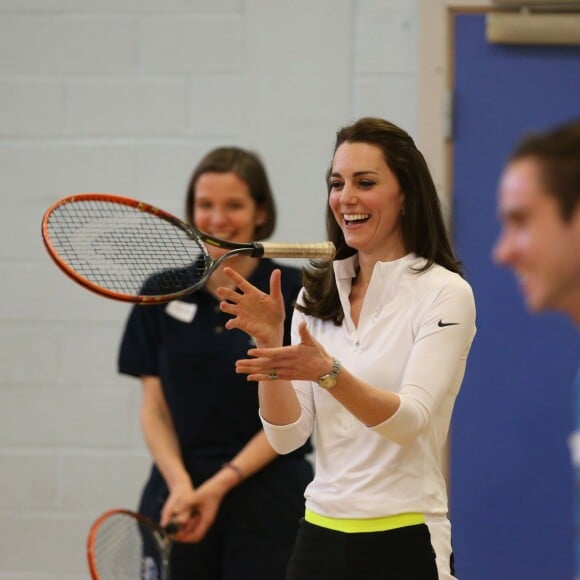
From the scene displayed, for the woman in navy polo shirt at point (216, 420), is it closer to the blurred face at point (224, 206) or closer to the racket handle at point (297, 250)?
the blurred face at point (224, 206)

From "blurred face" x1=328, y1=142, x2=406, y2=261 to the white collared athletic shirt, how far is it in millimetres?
59

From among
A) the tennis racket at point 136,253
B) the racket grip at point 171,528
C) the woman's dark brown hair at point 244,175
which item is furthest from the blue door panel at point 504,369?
the tennis racket at point 136,253

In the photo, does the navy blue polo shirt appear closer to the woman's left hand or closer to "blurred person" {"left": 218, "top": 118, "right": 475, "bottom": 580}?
"blurred person" {"left": 218, "top": 118, "right": 475, "bottom": 580}

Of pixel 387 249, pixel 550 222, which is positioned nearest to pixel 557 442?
pixel 387 249

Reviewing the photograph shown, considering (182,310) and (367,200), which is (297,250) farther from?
(182,310)

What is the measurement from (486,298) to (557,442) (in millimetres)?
501

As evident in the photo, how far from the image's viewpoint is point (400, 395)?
1.92m

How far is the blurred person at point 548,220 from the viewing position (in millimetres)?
1280

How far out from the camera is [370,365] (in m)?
2.03

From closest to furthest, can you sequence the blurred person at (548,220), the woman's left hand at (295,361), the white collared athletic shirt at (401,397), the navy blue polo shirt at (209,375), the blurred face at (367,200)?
the blurred person at (548,220) < the woman's left hand at (295,361) < the white collared athletic shirt at (401,397) < the blurred face at (367,200) < the navy blue polo shirt at (209,375)

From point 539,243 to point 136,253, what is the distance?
3.88ft

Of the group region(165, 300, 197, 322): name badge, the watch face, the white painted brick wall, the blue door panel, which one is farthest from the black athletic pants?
the white painted brick wall

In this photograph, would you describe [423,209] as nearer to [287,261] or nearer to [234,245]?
[234,245]

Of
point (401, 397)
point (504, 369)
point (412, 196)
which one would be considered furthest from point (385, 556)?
point (504, 369)
